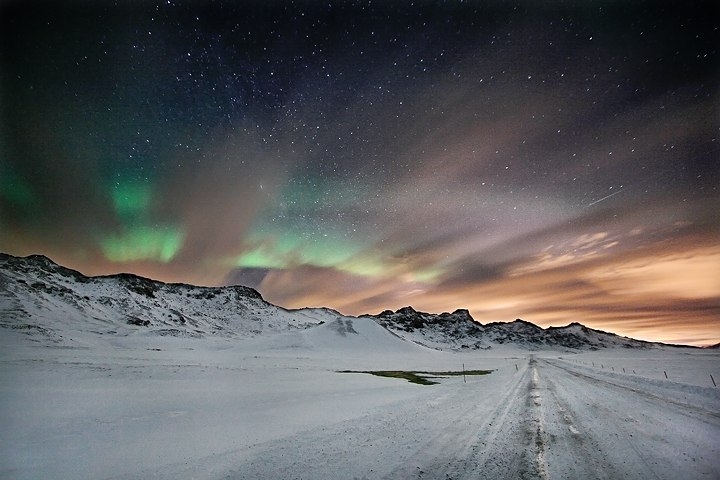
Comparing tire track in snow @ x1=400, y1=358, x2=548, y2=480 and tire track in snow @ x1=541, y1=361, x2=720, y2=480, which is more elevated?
tire track in snow @ x1=541, y1=361, x2=720, y2=480

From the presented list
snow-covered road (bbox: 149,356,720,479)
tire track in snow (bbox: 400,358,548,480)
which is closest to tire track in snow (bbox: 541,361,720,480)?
snow-covered road (bbox: 149,356,720,479)

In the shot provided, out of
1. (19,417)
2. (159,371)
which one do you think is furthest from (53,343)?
(19,417)

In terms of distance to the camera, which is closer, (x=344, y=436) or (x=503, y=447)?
(x=503, y=447)

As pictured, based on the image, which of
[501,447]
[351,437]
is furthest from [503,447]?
[351,437]

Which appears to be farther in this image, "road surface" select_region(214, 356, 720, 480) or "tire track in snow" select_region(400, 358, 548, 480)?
"road surface" select_region(214, 356, 720, 480)

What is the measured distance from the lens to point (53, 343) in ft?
271

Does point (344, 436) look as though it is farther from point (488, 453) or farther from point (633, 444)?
point (633, 444)

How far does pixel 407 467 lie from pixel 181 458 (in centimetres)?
650

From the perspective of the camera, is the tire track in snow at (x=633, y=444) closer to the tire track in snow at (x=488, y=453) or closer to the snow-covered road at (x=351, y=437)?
the snow-covered road at (x=351, y=437)

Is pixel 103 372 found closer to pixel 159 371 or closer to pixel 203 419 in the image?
pixel 159 371

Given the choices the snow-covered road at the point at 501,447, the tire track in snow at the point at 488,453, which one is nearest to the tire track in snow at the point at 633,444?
the snow-covered road at the point at 501,447

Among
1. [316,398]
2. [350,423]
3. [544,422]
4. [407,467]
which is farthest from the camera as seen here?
[316,398]

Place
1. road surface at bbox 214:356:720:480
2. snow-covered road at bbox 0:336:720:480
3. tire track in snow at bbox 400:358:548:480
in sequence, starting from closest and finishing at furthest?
1. tire track in snow at bbox 400:358:548:480
2. road surface at bbox 214:356:720:480
3. snow-covered road at bbox 0:336:720:480

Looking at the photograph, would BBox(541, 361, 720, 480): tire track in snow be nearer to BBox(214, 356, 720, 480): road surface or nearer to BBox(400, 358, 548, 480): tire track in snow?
BBox(214, 356, 720, 480): road surface
